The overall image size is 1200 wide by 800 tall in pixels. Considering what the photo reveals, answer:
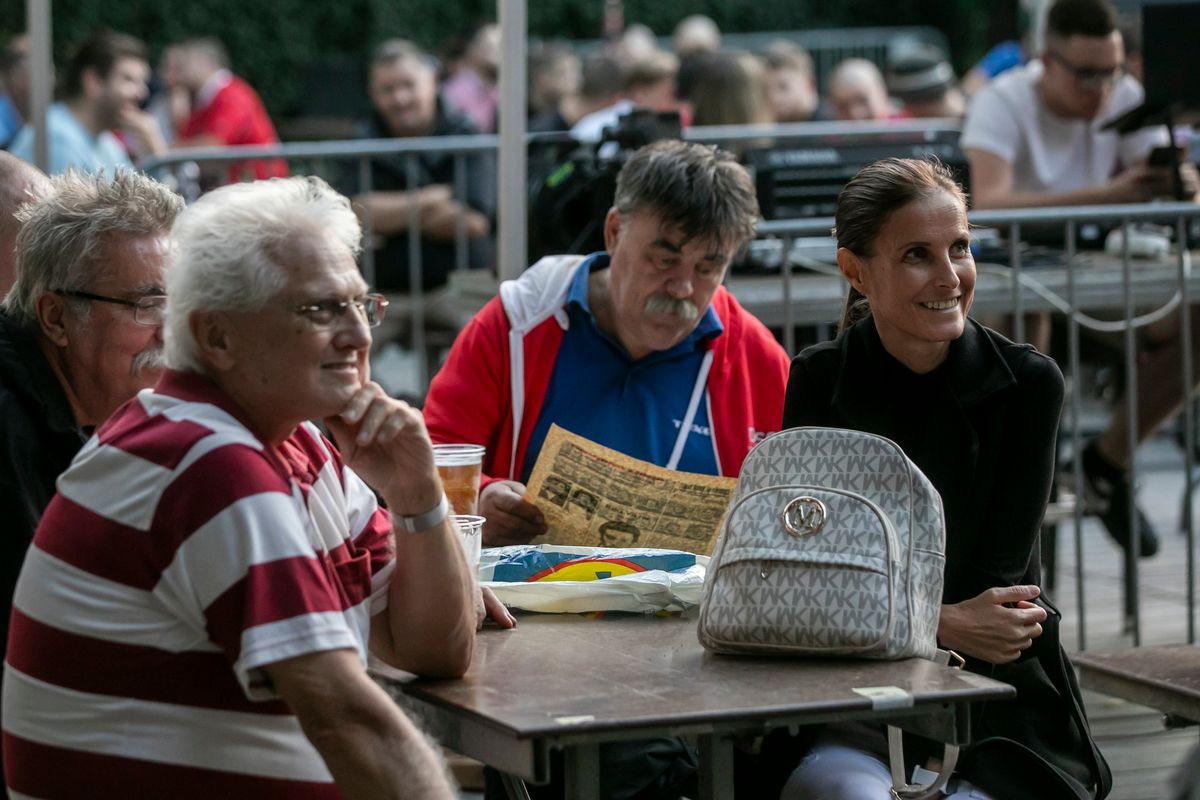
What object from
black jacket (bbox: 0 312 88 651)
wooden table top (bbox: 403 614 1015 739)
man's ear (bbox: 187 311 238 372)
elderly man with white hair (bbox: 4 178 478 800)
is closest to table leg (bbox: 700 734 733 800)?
wooden table top (bbox: 403 614 1015 739)

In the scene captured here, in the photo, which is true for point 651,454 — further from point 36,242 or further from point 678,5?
point 678,5

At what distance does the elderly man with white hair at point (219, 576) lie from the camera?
1984 mm

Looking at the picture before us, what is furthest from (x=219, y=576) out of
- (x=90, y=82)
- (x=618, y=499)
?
(x=90, y=82)

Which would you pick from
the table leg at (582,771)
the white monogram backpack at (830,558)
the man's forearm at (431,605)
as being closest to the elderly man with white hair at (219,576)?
the man's forearm at (431,605)

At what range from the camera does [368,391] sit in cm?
222

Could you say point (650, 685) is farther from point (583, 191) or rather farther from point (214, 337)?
point (583, 191)

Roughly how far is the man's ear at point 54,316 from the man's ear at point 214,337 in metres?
0.67

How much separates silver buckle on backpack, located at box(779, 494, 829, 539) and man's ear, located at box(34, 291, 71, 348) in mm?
1200

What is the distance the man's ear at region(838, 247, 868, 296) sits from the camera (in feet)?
9.66

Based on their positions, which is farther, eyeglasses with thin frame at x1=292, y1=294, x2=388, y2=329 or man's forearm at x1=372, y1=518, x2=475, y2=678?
man's forearm at x1=372, y1=518, x2=475, y2=678

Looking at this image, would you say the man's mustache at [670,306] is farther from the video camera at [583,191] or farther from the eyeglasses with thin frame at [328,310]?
the eyeglasses with thin frame at [328,310]

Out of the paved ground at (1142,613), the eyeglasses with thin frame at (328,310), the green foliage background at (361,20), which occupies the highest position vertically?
the green foliage background at (361,20)

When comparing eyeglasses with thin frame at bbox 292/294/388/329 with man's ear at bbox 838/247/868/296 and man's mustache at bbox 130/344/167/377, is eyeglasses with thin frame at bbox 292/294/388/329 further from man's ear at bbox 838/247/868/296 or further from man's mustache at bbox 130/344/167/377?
man's ear at bbox 838/247/868/296

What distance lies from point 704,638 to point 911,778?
1.82 ft
